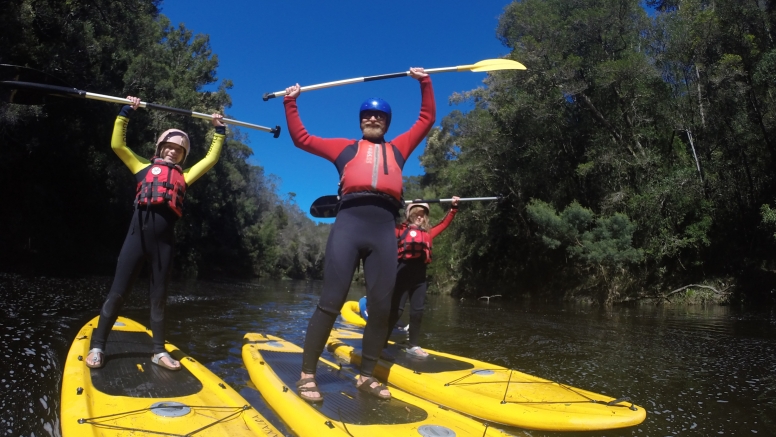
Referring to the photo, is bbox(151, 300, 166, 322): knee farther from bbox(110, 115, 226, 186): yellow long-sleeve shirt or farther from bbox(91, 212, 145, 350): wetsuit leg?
bbox(110, 115, 226, 186): yellow long-sleeve shirt

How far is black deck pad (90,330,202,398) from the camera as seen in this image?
272 centimetres

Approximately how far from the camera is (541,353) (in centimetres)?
584

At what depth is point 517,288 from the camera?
74.3ft

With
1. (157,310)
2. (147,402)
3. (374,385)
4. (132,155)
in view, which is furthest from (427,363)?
(132,155)

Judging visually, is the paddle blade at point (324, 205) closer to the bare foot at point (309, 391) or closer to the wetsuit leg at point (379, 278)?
the wetsuit leg at point (379, 278)

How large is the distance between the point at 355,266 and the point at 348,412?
84cm

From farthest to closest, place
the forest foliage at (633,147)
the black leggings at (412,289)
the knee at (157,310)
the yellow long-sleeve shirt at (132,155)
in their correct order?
the forest foliage at (633,147) → the black leggings at (412,289) → the yellow long-sleeve shirt at (132,155) → the knee at (157,310)

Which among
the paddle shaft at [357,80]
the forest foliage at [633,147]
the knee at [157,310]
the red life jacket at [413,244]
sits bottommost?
the knee at [157,310]

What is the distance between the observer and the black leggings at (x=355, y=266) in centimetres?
296

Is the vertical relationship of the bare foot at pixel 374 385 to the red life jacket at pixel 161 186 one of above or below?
below

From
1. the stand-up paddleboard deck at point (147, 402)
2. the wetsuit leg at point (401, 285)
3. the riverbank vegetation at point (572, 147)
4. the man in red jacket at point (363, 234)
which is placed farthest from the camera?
the riverbank vegetation at point (572, 147)

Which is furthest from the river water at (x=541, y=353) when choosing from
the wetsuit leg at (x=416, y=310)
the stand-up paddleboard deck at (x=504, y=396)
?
the wetsuit leg at (x=416, y=310)

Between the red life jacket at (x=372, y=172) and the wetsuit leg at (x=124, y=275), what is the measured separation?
4.89 feet

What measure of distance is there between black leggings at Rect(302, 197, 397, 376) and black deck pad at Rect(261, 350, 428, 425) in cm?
24
